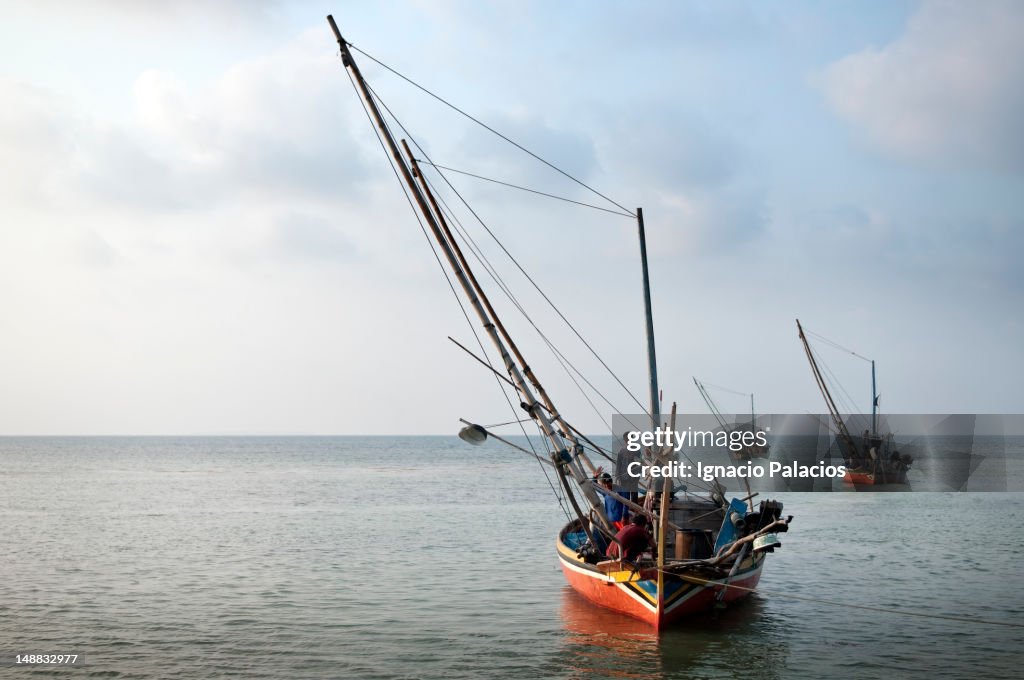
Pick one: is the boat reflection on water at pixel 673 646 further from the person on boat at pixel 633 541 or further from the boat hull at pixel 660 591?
the person on boat at pixel 633 541

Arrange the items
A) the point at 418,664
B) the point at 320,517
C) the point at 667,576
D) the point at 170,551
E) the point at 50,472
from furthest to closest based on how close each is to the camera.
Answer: the point at 50,472, the point at 320,517, the point at 170,551, the point at 667,576, the point at 418,664

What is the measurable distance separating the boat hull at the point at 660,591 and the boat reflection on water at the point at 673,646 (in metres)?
0.30

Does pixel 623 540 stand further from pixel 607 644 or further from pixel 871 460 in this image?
pixel 871 460

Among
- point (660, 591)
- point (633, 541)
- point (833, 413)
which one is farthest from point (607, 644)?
point (833, 413)

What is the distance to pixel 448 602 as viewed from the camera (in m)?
23.5

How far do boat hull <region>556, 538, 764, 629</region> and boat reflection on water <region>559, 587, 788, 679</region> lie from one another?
30 centimetres

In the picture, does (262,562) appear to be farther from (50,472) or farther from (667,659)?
(50,472)

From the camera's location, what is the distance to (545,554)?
32.9 meters

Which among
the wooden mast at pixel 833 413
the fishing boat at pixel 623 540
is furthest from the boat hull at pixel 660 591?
the wooden mast at pixel 833 413

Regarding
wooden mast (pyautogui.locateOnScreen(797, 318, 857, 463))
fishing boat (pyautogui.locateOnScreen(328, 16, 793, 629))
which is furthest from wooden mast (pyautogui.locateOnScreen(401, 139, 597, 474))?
wooden mast (pyautogui.locateOnScreen(797, 318, 857, 463))

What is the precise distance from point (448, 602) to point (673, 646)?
24.1ft

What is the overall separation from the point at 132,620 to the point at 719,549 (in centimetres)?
1411

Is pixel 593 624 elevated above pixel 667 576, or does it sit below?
below

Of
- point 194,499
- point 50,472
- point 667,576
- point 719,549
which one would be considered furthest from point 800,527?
point 50,472
